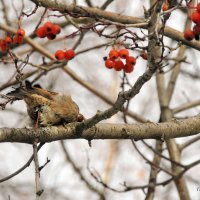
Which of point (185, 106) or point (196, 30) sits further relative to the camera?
point (185, 106)

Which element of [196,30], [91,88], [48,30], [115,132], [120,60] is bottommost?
[115,132]

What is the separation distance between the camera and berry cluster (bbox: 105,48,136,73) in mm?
3418

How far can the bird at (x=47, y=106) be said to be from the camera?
3.02 m

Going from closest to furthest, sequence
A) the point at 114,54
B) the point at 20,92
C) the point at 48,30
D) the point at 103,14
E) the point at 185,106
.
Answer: the point at 20,92
the point at 114,54
the point at 48,30
the point at 103,14
the point at 185,106

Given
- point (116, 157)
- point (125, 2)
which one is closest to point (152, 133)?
point (116, 157)

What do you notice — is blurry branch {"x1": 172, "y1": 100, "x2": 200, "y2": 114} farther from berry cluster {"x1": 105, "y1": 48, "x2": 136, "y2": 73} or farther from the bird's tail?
the bird's tail

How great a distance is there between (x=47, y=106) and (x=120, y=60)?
2.09ft

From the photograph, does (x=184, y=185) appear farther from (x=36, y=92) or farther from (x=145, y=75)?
(x=145, y=75)

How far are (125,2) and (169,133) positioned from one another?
9.00m

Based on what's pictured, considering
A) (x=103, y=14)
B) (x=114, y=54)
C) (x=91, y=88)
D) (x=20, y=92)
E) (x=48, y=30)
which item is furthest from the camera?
(x=91, y=88)

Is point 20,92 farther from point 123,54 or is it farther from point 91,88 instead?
point 91,88

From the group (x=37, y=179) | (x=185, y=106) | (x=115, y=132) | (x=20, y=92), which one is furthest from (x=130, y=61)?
(x=185, y=106)

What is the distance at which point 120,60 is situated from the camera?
3451mm

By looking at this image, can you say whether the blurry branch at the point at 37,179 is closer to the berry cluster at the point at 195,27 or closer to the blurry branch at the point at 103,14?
the blurry branch at the point at 103,14
